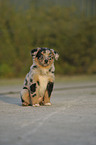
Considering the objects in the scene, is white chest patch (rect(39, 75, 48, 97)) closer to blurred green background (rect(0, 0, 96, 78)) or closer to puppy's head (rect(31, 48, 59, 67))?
puppy's head (rect(31, 48, 59, 67))

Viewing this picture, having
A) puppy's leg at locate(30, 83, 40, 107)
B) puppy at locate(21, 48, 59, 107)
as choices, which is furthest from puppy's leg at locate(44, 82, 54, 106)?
puppy's leg at locate(30, 83, 40, 107)

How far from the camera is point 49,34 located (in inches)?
1457

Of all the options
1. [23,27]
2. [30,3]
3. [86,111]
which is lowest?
[86,111]

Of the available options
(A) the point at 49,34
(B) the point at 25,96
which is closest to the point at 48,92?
(B) the point at 25,96

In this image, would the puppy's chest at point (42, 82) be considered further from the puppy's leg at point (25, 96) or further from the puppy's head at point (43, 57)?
the puppy's leg at point (25, 96)

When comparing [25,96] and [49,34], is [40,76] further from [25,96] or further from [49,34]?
[49,34]

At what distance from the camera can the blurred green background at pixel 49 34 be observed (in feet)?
114

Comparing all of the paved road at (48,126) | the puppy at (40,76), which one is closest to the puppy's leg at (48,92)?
the puppy at (40,76)

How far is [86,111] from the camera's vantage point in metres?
10.7

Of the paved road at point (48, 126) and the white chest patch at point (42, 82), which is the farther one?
the white chest patch at point (42, 82)

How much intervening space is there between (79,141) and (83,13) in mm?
34005

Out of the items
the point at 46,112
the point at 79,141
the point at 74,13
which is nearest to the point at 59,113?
the point at 46,112

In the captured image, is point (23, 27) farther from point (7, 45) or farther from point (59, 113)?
point (59, 113)

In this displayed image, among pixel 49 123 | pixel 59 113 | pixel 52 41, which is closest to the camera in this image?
pixel 49 123
